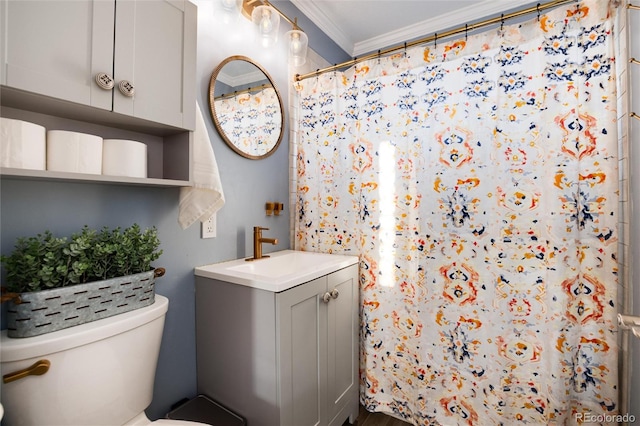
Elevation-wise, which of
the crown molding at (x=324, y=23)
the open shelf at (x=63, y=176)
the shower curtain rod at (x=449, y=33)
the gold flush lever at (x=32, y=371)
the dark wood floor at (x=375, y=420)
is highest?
the crown molding at (x=324, y=23)

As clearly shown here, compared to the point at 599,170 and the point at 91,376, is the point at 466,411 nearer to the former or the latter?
the point at 599,170

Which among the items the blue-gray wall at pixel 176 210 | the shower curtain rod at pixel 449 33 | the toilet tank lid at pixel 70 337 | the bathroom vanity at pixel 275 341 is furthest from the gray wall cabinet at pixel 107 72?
the shower curtain rod at pixel 449 33

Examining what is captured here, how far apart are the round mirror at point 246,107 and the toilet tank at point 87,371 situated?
96 cm

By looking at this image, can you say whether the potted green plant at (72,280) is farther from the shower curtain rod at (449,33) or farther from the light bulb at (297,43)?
the shower curtain rod at (449,33)

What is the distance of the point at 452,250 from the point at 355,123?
0.90 m

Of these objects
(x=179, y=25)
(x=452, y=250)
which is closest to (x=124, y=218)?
(x=179, y=25)

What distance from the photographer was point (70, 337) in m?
0.80

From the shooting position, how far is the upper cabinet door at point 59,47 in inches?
28.9

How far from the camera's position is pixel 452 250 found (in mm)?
1496

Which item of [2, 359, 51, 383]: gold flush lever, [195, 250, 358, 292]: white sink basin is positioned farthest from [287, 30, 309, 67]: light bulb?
[2, 359, 51, 383]: gold flush lever

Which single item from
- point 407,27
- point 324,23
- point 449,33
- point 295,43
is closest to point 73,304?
point 295,43

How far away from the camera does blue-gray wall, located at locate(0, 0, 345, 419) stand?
3.17 ft

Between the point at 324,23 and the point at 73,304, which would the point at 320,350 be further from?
the point at 324,23

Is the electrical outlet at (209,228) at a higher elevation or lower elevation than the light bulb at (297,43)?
lower
